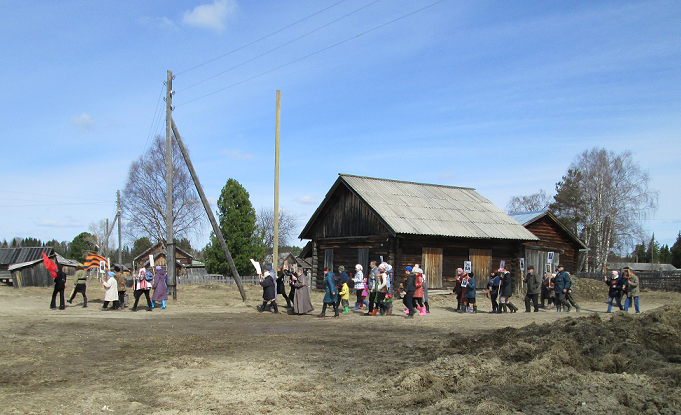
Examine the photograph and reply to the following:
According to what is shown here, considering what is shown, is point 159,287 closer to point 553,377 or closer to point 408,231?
point 408,231

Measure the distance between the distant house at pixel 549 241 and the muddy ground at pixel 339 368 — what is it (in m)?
19.1

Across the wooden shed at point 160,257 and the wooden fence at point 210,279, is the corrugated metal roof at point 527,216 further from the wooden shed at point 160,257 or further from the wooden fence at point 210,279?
the wooden shed at point 160,257

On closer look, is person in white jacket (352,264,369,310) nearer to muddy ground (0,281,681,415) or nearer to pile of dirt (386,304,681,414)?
muddy ground (0,281,681,415)

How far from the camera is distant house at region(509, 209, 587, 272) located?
32125 millimetres

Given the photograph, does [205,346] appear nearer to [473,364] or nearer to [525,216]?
[473,364]

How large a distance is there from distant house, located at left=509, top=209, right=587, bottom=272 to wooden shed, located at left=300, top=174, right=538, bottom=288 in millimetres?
4083

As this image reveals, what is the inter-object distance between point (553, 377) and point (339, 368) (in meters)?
3.15

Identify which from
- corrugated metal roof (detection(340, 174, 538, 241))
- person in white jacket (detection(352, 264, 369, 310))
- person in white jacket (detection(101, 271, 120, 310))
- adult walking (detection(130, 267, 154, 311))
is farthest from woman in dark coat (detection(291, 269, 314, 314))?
corrugated metal roof (detection(340, 174, 538, 241))

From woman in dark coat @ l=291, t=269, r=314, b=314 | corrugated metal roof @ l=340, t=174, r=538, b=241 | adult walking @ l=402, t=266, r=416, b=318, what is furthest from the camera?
corrugated metal roof @ l=340, t=174, r=538, b=241

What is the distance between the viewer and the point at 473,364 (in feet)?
25.3

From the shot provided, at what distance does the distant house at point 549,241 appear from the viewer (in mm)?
32125

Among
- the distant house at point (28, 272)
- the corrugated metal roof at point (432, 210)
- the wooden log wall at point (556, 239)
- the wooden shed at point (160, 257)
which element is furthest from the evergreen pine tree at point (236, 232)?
the wooden log wall at point (556, 239)

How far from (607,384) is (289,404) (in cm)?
385

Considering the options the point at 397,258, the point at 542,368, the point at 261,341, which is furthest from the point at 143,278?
the point at 542,368
